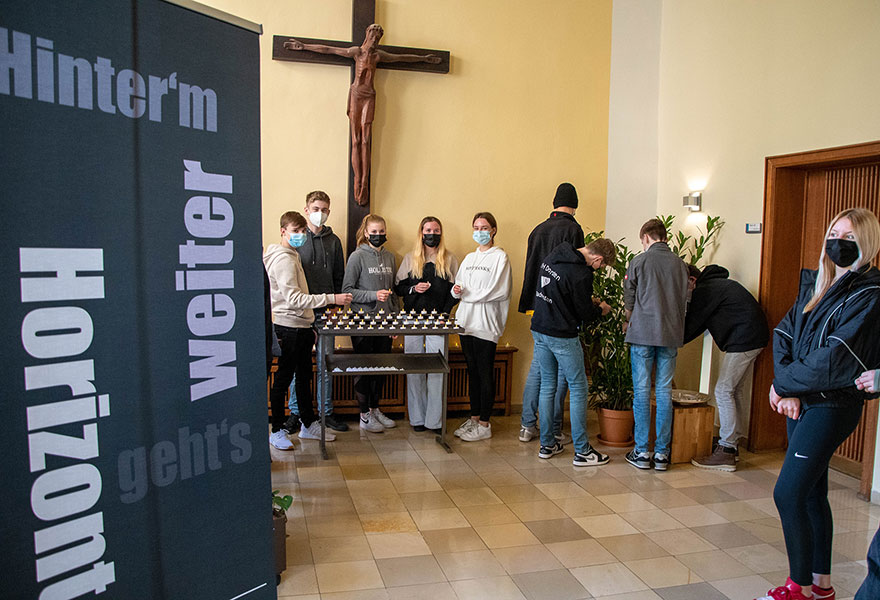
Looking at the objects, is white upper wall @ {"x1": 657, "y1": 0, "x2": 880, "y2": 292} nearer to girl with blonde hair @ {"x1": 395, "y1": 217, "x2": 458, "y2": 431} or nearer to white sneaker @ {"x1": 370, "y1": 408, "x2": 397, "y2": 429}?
girl with blonde hair @ {"x1": 395, "y1": 217, "x2": 458, "y2": 431}

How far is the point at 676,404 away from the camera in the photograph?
16.4 ft

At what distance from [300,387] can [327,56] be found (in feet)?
8.84

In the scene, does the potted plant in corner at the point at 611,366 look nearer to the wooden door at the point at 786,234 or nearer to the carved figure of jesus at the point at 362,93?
the wooden door at the point at 786,234

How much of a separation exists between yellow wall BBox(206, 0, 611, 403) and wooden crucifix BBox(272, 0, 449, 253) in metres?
0.11

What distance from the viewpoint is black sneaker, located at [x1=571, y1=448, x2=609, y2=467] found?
4.84 m

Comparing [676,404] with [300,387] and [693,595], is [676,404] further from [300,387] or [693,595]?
[300,387]

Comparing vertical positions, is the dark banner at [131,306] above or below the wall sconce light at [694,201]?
below

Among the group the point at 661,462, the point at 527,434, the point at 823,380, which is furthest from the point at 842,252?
the point at 527,434

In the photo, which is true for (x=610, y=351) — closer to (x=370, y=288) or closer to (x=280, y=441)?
(x=370, y=288)

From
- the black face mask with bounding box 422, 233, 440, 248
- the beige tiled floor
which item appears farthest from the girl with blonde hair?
the beige tiled floor

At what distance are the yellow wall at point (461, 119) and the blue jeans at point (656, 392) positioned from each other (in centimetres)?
167

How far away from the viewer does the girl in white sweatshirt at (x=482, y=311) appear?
207 inches

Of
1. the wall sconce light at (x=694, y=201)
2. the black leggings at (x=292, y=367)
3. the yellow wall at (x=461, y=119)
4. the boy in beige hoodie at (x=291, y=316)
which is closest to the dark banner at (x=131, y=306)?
the boy in beige hoodie at (x=291, y=316)

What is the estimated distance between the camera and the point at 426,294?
557 centimetres
